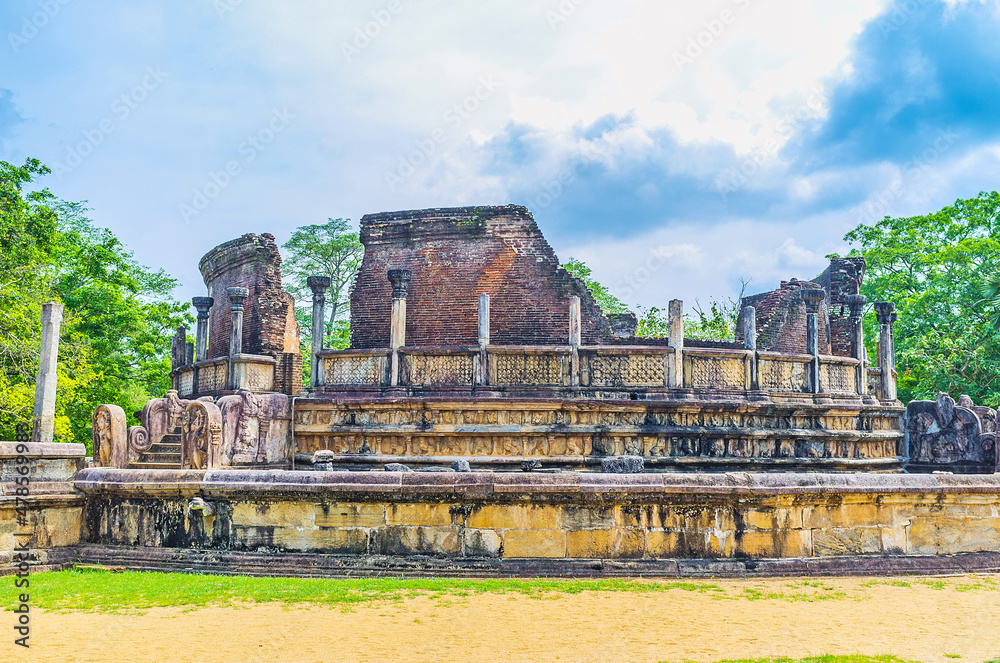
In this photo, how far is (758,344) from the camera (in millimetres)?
18312

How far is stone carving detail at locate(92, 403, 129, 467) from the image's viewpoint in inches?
376

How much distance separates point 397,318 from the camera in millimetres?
13648

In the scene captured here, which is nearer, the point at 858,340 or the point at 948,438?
the point at 948,438

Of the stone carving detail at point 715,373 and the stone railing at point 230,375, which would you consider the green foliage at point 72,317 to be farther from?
the stone carving detail at point 715,373

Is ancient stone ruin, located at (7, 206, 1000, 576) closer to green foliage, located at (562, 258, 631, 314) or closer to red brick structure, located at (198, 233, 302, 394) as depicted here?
red brick structure, located at (198, 233, 302, 394)

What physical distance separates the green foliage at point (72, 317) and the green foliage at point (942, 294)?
2201 cm

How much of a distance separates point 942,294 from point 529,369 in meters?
17.0

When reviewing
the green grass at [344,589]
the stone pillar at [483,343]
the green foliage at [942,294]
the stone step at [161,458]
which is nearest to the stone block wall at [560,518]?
the green grass at [344,589]

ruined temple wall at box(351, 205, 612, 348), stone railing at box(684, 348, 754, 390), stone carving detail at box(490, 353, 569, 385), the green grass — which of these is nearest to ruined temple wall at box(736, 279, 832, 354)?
ruined temple wall at box(351, 205, 612, 348)

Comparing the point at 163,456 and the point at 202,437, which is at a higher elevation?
the point at 202,437

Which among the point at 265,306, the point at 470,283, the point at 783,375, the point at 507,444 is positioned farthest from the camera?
the point at 265,306

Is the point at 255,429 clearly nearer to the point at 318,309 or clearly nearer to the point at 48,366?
the point at 48,366

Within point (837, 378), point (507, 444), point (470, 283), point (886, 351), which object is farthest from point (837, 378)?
point (470, 283)

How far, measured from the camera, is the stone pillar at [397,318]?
42.8ft
